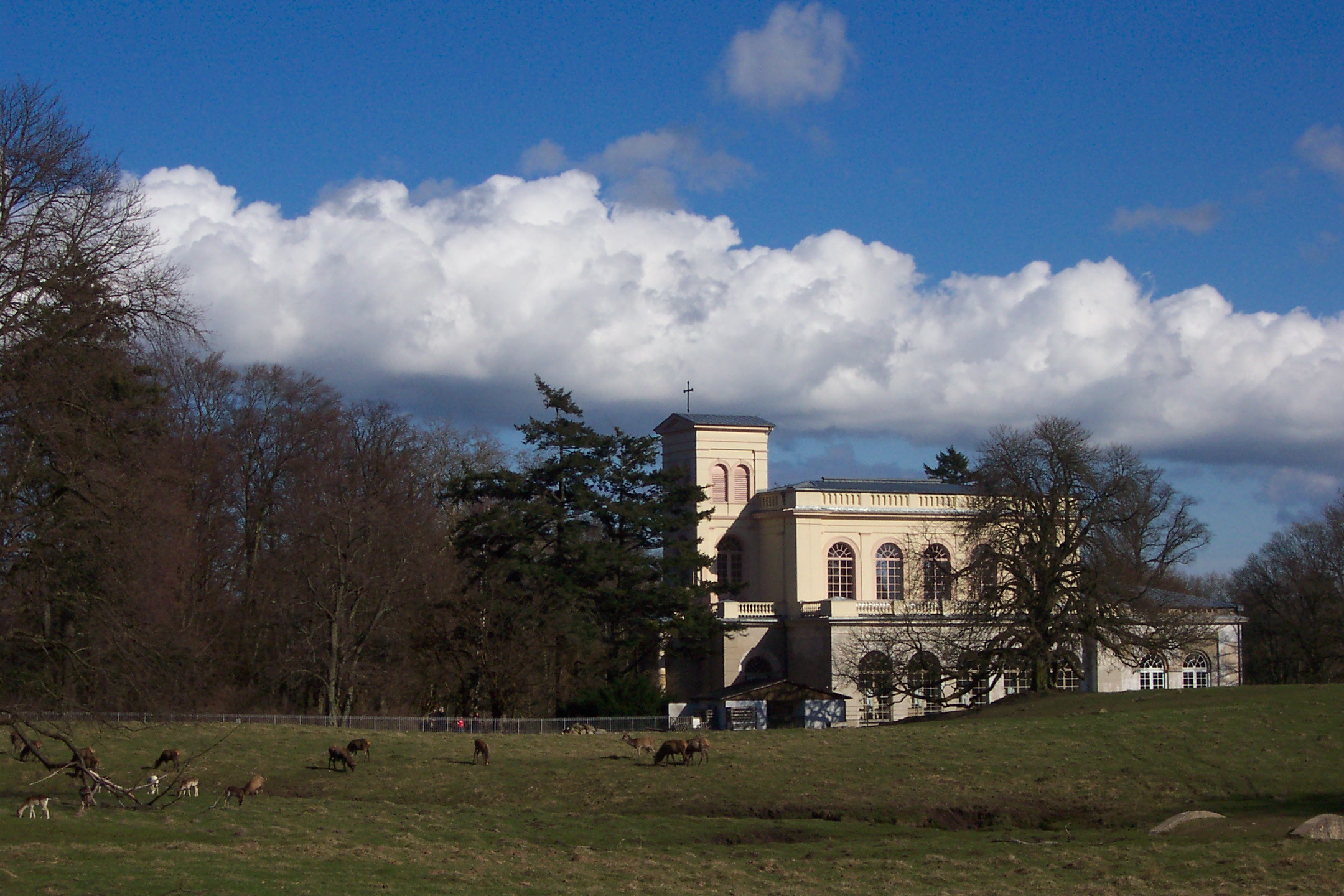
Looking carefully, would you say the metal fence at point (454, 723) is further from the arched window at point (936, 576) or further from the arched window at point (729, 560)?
the arched window at point (729, 560)

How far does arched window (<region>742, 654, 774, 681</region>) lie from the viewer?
191 ft

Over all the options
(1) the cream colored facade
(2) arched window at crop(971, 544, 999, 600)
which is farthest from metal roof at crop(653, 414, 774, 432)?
(2) arched window at crop(971, 544, 999, 600)

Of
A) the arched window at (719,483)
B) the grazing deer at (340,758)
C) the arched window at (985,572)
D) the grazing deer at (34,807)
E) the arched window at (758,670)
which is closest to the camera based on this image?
the grazing deer at (34,807)

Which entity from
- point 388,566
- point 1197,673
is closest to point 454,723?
point 388,566

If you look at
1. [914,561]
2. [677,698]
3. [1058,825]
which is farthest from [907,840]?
[677,698]

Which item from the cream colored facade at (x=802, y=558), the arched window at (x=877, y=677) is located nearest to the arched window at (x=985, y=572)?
the arched window at (x=877, y=677)

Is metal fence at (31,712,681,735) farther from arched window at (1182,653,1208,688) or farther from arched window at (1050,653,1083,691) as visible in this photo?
arched window at (1182,653,1208,688)

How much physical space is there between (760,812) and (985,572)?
691 inches

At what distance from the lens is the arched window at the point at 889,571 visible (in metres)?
61.1

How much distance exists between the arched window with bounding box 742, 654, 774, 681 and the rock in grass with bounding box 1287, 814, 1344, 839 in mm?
37231

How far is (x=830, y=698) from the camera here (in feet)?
165

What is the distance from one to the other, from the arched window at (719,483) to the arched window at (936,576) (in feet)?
57.3

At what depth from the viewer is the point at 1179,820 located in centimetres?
2330

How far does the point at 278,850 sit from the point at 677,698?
113 feet
